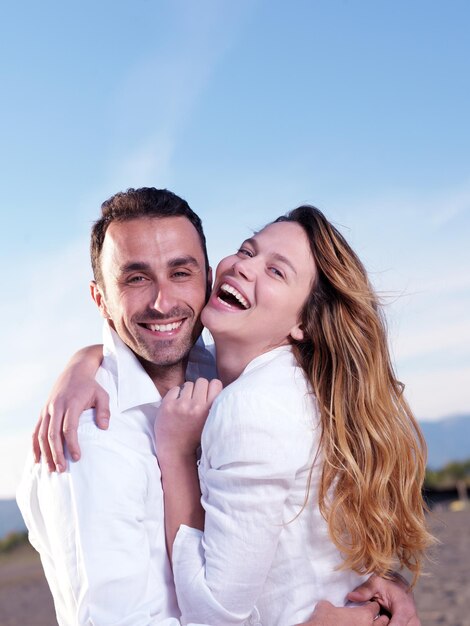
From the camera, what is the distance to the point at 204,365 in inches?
159

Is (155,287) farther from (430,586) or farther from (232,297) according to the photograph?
(430,586)

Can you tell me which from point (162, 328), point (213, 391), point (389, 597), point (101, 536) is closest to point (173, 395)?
point (213, 391)

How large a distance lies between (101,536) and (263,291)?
1.12 m

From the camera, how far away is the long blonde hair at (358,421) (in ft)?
10.3

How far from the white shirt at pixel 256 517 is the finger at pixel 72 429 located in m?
0.48

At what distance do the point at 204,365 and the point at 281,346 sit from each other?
702mm

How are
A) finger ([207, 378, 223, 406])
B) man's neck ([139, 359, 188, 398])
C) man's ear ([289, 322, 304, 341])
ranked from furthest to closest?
man's neck ([139, 359, 188, 398]), man's ear ([289, 322, 304, 341]), finger ([207, 378, 223, 406])

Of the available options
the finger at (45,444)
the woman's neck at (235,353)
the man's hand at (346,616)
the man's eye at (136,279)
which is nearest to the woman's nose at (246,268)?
the woman's neck at (235,353)

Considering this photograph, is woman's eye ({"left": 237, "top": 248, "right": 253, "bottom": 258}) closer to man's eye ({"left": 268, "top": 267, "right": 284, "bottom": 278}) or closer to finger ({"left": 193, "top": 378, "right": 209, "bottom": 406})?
man's eye ({"left": 268, "top": 267, "right": 284, "bottom": 278})

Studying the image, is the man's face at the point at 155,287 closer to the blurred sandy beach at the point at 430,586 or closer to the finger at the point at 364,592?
the finger at the point at 364,592

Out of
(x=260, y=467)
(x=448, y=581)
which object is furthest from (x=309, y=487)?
(x=448, y=581)

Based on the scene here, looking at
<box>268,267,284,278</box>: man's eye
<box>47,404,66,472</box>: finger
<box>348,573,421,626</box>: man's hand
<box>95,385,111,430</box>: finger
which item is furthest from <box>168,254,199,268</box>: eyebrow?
<box>348,573,421,626</box>: man's hand

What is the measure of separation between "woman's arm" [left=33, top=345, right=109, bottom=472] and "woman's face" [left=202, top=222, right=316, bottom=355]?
0.55 metres

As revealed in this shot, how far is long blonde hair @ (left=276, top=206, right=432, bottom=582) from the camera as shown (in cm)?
312
